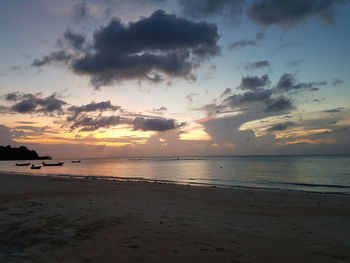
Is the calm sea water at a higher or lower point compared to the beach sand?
lower

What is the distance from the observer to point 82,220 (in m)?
8.86

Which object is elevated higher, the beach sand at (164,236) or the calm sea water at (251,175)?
the beach sand at (164,236)

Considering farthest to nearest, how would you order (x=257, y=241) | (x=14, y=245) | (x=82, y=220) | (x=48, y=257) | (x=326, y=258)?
(x=82, y=220) < (x=257, y=241) < (x=14, y=245) < (x=326, y=258) < (x=48, y=257)

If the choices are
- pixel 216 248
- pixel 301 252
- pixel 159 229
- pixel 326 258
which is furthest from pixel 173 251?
pixel 326 258

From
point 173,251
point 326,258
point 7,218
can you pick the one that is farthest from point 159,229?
point 7,218

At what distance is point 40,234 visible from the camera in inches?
277

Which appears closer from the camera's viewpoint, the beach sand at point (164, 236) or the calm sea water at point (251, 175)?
the beach sand at point (164, 236)

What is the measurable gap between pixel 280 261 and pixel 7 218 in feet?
29.8

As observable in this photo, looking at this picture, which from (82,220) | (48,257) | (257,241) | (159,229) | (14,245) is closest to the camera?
(48,257)

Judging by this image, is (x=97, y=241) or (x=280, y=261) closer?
(x=280, y=261)

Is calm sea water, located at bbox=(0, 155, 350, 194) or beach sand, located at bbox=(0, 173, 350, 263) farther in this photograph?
calm sea water, located at bbox=(0, 155, 350, 194)

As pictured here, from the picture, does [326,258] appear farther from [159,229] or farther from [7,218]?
[7,218]

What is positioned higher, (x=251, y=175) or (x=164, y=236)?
(x=164, y=236)

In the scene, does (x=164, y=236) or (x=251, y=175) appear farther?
(x=251, y=175)
